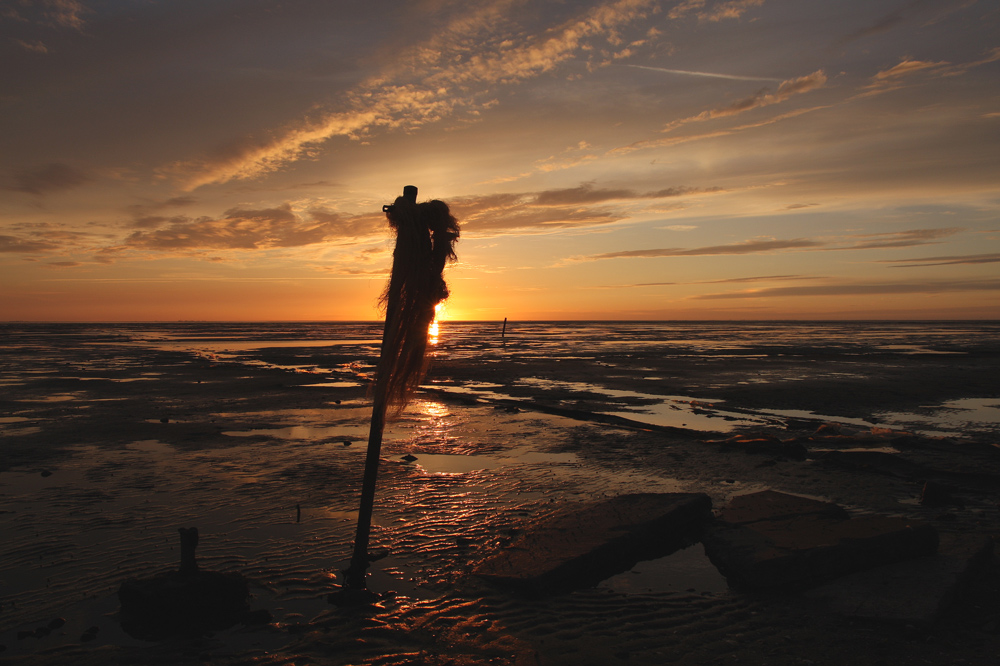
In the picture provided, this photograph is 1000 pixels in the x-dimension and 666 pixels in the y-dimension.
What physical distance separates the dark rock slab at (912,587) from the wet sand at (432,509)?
0.16 meters

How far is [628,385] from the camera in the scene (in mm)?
24141

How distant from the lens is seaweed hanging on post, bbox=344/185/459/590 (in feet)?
18.7

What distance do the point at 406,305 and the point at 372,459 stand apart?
5.47 feet

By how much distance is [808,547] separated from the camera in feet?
18.9

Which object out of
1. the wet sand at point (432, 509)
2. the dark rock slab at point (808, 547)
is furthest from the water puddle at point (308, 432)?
the dark rock slab at point (808, 547)

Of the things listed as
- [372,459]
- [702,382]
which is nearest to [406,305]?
[372,459]

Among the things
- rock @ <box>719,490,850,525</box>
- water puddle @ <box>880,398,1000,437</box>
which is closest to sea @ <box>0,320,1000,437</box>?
water puddle @ <box>880,398,1000,437</box>

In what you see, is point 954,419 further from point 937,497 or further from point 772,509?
point 772,509

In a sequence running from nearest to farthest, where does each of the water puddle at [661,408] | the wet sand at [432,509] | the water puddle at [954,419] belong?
the wet sand at [432,509], the water puddle at [954,419], the water puddle at [661,408]

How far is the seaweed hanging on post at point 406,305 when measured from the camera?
569 cm

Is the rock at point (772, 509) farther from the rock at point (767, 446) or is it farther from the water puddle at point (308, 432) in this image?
the water puddle at point (308, 432)

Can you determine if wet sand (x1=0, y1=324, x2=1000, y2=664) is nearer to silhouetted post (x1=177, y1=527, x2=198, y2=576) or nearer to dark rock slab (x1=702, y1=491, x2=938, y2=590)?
dark rock slab (x1=702, y1=491, x2=938, y2=590)

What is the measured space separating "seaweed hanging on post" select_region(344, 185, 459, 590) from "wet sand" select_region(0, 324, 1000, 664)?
81 cm

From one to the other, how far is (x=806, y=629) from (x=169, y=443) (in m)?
12.7
